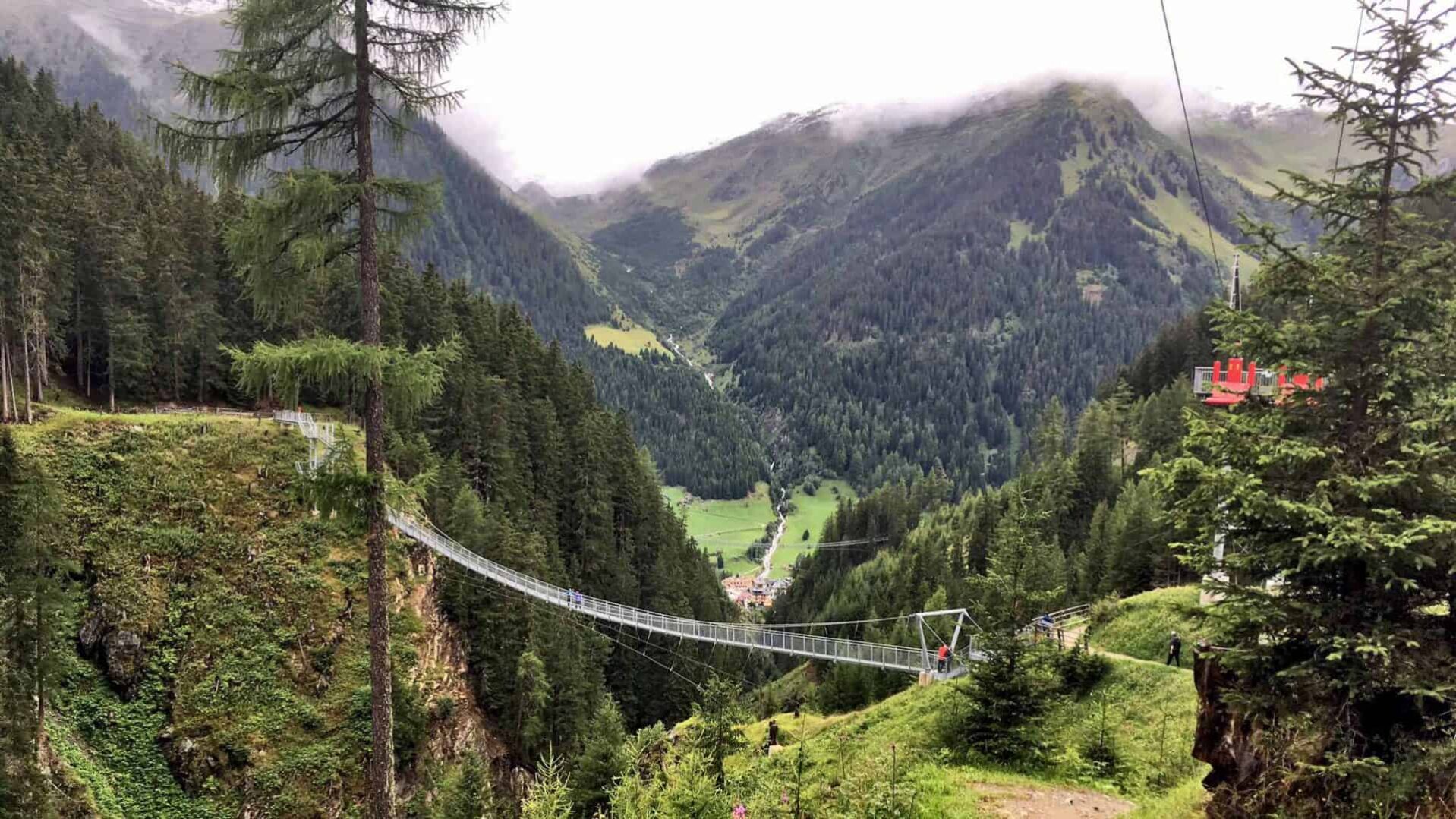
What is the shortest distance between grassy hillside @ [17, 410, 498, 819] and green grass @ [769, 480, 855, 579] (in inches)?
4385

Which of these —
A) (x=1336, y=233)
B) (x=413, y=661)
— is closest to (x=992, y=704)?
(x=1336, y=233)

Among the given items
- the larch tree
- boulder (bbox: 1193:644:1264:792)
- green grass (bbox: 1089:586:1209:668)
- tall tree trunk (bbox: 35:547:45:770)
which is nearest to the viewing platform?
green grass (bbox: 1089:586:1209:668)

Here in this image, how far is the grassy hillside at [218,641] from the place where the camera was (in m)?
21.1

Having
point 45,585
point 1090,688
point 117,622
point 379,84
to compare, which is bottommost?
point 1090,688

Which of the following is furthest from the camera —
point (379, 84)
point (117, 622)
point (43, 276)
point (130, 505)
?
point (43, 276)

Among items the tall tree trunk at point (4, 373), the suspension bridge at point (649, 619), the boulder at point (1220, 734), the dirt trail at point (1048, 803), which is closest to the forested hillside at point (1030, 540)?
the boulder at point (1220, 734)

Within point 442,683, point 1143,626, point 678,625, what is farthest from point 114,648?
point 1143,626

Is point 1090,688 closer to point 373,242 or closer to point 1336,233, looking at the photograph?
point 1336,233

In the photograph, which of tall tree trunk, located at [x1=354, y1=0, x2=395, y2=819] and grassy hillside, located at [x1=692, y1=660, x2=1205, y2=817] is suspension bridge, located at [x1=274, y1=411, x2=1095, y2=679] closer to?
grassy hillside, located at [x1=692, y1=660, x2=1205, y2=817]

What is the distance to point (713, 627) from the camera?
3222 centimetres

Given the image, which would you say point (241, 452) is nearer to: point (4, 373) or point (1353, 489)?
point (4, 373)

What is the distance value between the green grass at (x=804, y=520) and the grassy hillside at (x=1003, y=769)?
379 ft

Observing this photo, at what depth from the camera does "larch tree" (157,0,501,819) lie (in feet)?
26.9

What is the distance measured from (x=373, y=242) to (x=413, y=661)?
22.4 meters
